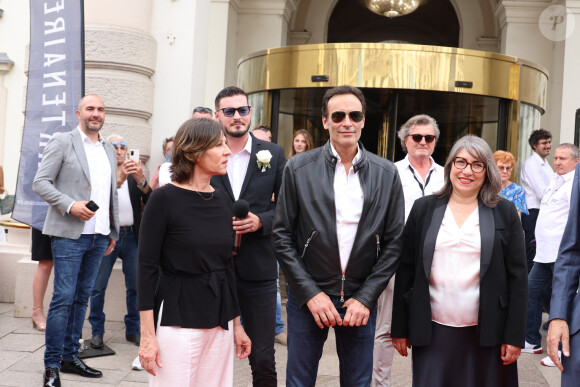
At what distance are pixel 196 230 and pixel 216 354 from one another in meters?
0.55

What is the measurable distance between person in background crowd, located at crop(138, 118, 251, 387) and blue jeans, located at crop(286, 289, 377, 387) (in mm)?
310

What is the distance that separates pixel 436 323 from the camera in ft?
10.3

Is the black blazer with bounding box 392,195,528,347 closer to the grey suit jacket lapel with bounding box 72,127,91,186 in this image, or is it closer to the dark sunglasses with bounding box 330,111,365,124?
the dark sunglasses with bounding box 330,111,365,124

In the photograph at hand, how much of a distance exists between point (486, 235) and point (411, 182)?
1400 millimetres

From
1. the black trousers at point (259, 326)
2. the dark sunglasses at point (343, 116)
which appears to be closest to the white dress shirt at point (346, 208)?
the dark sunglasses at point (343, 116)

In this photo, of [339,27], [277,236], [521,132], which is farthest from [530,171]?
[339,27]

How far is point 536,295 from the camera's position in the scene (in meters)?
6.37

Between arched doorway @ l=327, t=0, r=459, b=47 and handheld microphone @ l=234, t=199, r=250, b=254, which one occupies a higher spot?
arched doorway @ l=327, t=0, r=459, b=47

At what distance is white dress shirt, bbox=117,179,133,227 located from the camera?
18.9 feet

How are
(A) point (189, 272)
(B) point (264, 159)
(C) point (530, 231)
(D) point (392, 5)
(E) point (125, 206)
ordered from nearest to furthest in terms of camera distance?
(A) point (189, 272) < (B) point (264, 159) < (E) point (125, 206) < (C) point (530, 231) < (D) point (392, 5)

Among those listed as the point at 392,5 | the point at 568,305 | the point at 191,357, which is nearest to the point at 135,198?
the point at 191,357

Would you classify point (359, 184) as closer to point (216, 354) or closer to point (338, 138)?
point (338, 138)

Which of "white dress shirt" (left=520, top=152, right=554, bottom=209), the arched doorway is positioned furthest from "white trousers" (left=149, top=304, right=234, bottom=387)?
the arched doorway

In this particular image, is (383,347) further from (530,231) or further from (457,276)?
(530,231)
